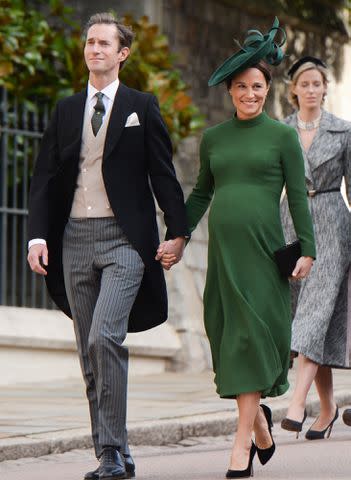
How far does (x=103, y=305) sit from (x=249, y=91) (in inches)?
42.1

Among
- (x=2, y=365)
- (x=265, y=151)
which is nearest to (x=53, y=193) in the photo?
(x=265, y=151)

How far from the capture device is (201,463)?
7.09 m

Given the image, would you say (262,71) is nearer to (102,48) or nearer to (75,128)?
(102,48)

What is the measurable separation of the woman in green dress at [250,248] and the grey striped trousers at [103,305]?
0.20 m

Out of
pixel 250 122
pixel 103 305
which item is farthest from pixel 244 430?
pixel 250 122

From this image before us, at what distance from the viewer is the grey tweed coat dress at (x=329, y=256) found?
7.92m

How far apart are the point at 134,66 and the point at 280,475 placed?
19.5ft

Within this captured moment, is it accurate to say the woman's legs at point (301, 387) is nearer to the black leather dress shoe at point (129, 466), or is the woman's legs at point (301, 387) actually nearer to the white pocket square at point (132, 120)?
the black leather dress shoe at point (129, 466)

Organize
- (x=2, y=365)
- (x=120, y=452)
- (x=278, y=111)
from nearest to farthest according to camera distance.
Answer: (x=120, y=452), (x=2, y=365), (x=278, y=111)

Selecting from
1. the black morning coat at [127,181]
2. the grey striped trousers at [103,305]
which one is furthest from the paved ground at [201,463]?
the black morning coat at [127,181]

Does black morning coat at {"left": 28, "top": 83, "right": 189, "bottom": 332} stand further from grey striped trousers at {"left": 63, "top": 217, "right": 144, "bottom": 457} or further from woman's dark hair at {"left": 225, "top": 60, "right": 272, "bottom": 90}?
woman's dark hair at {"left": 225, "top": 60, "right": 272, "bottom": 90}

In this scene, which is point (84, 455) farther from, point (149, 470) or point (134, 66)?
point (134, 66)

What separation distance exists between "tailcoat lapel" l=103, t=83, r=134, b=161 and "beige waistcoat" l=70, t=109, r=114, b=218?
0.03 m

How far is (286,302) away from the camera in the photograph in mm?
6441
